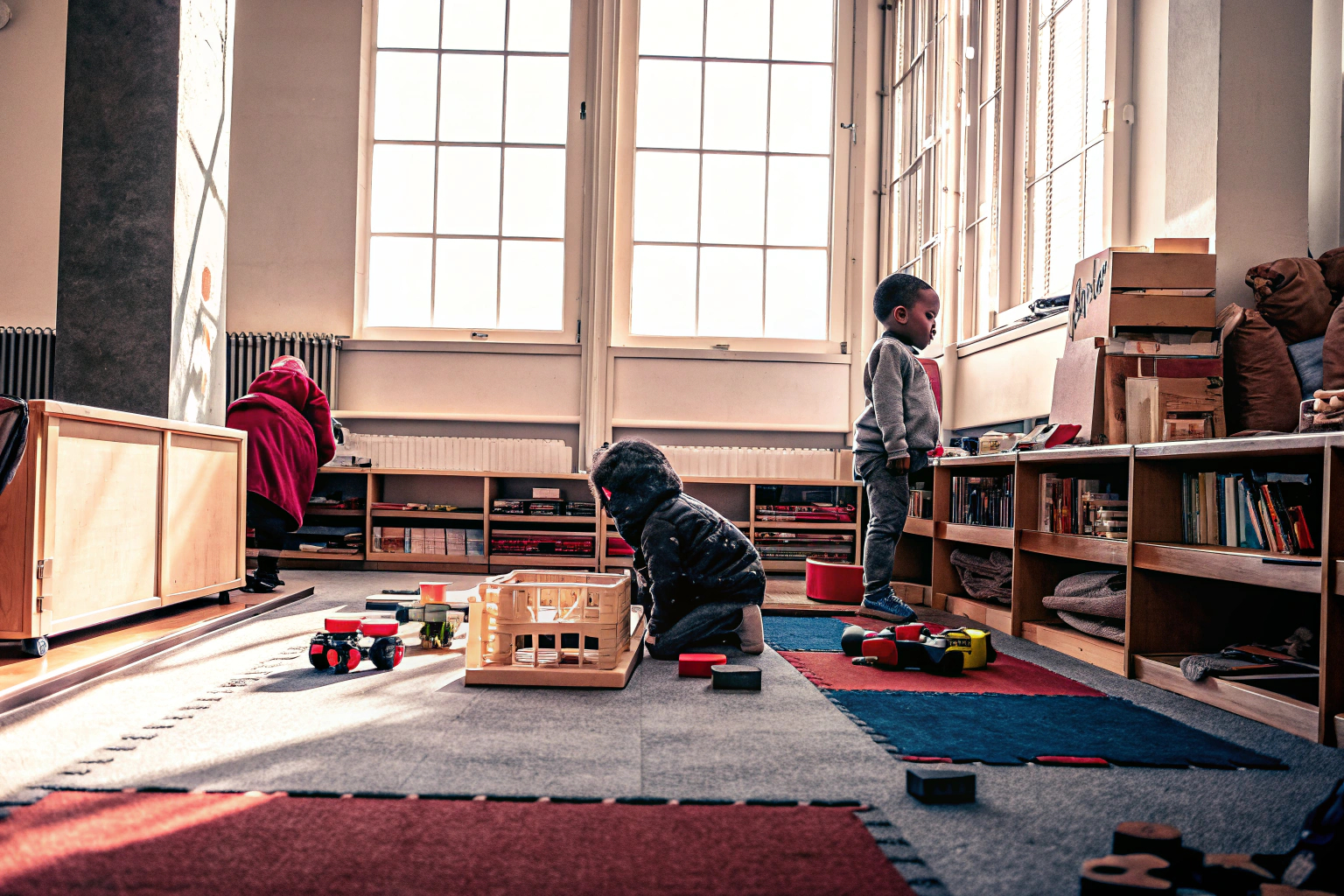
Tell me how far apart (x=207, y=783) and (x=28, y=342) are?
5808 mm

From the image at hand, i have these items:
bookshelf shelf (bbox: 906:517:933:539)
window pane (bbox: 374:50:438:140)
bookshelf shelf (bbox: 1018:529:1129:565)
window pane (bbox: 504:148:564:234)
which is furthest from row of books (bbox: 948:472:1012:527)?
window pane (bbox: 374:50:438:140)

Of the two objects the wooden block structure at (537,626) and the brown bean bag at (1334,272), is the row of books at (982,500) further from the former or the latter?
the wooden block structure at (537,626)

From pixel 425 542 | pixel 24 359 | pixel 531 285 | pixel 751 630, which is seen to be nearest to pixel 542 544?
pixel 425 542

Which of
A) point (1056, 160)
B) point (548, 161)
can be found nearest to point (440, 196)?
point (548, 161)

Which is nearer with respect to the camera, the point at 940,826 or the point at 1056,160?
the point at 940,826

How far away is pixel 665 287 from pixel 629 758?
16.1ft

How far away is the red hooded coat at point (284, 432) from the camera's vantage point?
13.7 ft

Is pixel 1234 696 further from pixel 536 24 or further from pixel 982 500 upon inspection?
pixel 536 24

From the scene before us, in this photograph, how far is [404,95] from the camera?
252 inches

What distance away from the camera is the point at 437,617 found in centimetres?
299

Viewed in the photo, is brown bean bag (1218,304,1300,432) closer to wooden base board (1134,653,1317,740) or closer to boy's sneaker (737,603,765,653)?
wooden base board (1134,653,1317,740)

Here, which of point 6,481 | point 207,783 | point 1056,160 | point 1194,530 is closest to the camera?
point 207,783

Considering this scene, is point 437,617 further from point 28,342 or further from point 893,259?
point 28,342

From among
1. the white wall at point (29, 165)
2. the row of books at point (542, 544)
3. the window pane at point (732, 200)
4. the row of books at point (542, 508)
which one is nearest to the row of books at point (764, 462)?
the row of books at point (542, 508)
